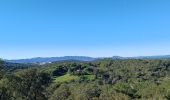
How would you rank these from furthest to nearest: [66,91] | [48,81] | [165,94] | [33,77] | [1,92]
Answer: [165,94], [66,91], [48,81], [33,77], [1,92]

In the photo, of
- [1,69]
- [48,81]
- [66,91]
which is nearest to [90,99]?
[66,91]

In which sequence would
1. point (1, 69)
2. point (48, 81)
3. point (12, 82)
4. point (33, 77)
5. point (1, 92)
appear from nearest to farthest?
point (1, 92) → point (1, 69) → point (12, 82) → point (33, 77) → point (48, 81)

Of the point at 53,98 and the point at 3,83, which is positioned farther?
the point at 53,98

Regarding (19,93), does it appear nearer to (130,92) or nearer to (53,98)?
(53,98)

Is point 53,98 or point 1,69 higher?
point 1,69

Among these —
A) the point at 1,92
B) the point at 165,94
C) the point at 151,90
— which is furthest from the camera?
the point at 151,90

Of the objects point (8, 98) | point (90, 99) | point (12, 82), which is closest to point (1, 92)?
point (8, 98)

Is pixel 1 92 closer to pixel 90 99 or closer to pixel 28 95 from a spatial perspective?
pixel 28 95

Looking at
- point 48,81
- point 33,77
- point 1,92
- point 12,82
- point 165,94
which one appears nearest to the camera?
point 1,92

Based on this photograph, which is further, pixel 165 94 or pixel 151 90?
pixel 151 90
